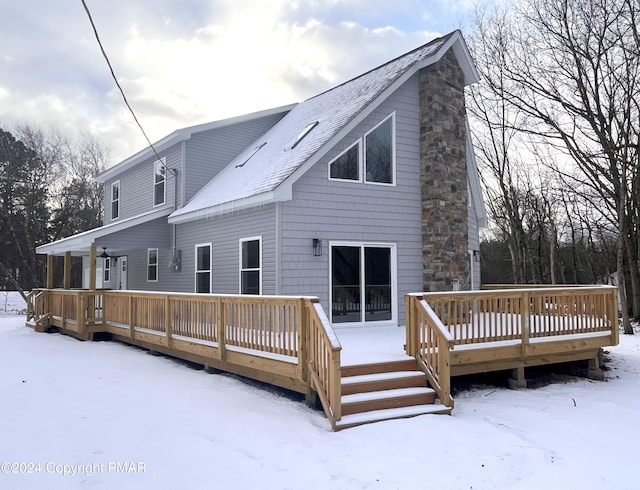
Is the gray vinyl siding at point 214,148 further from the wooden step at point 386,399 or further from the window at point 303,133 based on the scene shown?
the wooden step at point 386,399

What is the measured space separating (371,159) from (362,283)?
8.96 feet

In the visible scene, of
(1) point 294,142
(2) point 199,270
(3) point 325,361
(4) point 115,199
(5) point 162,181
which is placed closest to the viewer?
(3) point 325,361

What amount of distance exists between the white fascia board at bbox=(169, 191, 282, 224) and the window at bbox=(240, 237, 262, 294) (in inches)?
28.8

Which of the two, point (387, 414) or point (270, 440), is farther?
point (387, 414)

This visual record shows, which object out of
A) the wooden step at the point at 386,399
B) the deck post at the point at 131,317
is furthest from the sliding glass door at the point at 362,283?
the deck post at the point at 131,317

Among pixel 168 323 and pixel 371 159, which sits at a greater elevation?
pixel 371 159

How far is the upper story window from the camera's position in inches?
406

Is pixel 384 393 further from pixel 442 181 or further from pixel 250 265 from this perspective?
pixel 442 181

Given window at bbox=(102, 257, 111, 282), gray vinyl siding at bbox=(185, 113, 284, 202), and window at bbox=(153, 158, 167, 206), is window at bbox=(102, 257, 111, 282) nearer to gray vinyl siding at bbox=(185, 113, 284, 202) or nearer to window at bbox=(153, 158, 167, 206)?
window at bbox=(153, 158, 167, 206)

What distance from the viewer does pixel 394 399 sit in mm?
5938

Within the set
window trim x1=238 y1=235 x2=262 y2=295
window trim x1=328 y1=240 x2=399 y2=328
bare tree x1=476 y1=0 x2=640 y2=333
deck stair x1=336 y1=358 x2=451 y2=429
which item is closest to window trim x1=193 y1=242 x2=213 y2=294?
window trim x1=238 y1=235 x2=262 y2=295

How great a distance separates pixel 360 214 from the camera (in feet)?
34.0

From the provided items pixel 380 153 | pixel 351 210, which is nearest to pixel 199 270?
pixel 351 210

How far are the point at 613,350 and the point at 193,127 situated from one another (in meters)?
12.3
